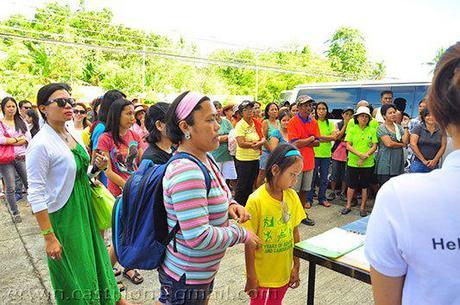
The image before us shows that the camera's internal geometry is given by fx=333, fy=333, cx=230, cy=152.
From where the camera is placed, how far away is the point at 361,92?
8.03 metres

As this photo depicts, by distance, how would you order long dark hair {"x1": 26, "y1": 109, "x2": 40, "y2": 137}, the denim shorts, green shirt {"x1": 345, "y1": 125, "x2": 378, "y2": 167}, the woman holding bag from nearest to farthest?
the denim shorts → the woman holding bag → green shirt {"x1": 345, "y1": 125, "x2": 378, "y2": 167} → long dark hair {"x1": 26, "y1": 109, "x2": 40, "y2": 137}

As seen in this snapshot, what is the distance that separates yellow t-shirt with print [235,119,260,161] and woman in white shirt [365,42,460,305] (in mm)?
4068

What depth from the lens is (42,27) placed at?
963 inches

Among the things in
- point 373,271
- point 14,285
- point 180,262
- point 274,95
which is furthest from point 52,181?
point 274,95

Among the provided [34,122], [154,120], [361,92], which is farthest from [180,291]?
[361,92]

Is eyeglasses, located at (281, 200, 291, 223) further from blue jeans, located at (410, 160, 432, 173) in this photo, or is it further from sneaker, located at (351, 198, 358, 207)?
sneaker, located at (351, 198, 358, 207)

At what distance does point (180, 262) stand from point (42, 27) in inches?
1114

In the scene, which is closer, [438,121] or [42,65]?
[438,121]

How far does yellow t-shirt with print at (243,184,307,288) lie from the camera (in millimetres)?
2111

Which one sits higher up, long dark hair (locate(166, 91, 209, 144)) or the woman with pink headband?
long dark hair (locate(166, 91, 209, 144))

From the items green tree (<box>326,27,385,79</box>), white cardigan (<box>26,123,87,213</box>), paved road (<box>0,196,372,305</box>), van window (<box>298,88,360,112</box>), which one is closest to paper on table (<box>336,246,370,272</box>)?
paved road (<box>0,196,372,305</box>)

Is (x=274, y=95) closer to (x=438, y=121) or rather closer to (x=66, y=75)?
(x=66, y=75)

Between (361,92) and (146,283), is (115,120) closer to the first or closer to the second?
(146,283)

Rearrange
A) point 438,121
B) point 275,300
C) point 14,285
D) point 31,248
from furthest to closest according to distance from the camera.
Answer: point 31,248 < point 14,285 < point 275,300 < point 438,121
